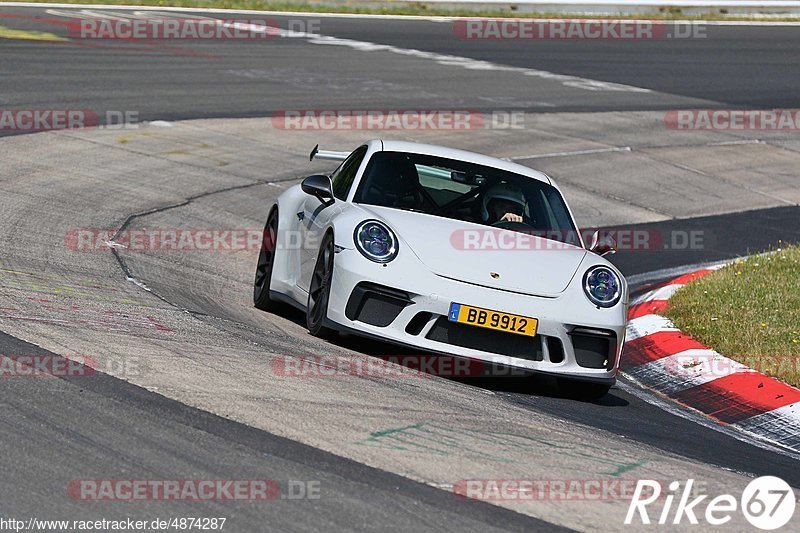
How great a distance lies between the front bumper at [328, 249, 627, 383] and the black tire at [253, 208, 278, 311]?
4.96 feet

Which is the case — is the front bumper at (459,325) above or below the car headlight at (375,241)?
below

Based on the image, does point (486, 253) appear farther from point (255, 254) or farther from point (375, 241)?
point (255, 254)

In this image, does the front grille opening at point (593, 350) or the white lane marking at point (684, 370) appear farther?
the white lane marking at point (684, 370)

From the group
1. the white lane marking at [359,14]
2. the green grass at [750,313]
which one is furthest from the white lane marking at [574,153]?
the white lane marking at [359,14]

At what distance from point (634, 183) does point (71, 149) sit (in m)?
6.51

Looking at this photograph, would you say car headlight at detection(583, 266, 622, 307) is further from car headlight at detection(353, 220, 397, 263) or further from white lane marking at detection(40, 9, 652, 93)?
white lane marking at detection(40, 9, 652, 93)

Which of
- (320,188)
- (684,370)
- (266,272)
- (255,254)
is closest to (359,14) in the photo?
(255,254)

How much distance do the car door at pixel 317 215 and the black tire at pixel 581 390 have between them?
1.67m

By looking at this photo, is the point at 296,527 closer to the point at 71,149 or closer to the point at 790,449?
the point at 790,449

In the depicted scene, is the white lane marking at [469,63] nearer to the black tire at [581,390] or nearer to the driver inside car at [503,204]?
the driver inside car at [503,204]

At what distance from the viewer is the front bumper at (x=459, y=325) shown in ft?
22.9

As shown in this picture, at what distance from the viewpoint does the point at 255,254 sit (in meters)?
10.8

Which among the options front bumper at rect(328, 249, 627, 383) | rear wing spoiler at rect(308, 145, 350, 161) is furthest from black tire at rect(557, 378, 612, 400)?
rear wing spoiler at rect(308, 145, 350, 161)

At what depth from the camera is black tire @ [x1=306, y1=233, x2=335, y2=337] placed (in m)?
7.33
